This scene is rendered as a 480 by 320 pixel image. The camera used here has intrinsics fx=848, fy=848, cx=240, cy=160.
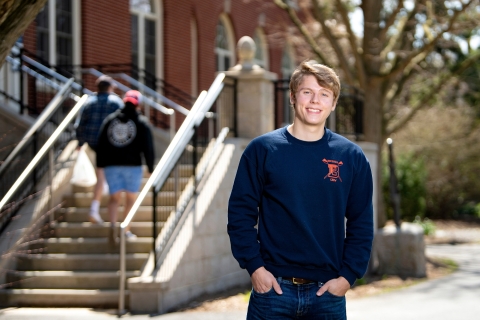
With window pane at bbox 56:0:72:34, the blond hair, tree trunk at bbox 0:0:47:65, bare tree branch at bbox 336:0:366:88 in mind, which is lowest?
the blond hair

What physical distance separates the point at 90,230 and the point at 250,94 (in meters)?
3.15

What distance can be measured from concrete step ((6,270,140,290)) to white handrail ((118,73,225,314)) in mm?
476

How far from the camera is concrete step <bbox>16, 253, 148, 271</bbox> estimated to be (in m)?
9.54

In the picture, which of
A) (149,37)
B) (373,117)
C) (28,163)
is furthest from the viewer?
(149,37)

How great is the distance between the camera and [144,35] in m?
18.5

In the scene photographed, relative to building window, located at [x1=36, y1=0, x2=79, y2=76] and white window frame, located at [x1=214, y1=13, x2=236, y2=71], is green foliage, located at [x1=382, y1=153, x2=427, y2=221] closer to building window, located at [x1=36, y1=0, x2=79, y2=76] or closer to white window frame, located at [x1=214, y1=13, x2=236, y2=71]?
white window frame, located at [x1=214, y1=13, x2=236, y2=71]

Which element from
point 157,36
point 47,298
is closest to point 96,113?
point 47,298

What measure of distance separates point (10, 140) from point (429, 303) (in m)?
5.91

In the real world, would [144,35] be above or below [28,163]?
above

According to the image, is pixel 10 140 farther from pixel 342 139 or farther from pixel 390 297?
pixel 342 139

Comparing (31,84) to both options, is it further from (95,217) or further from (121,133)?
(121,133)

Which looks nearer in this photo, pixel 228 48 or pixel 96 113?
pixel 96 113

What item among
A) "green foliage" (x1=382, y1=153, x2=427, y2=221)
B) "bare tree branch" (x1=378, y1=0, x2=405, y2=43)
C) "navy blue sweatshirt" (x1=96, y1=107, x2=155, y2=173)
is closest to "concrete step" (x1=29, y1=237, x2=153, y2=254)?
"navy blue sweatshirt" (x1=96, y1=107, x2=155, y2=173)

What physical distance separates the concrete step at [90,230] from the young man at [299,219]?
6525 mm
